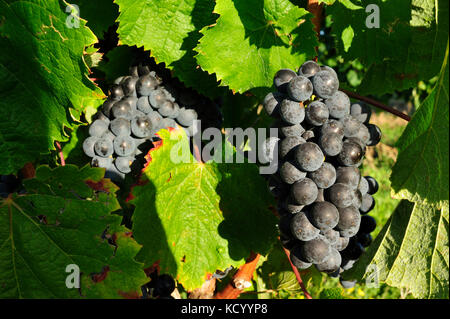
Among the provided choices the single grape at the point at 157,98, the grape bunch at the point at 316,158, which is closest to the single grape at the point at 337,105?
the grape bunch at the point at 316,158

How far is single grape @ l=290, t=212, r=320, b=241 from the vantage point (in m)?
1.05

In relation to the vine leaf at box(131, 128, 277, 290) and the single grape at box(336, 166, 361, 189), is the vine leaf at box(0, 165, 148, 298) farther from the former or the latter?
the single grape at box(336, 166, 361, 189)

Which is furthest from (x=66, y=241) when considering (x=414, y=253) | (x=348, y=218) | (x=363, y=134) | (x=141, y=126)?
(x=414, y=253)

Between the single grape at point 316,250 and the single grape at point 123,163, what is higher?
the single grape at point 123,163

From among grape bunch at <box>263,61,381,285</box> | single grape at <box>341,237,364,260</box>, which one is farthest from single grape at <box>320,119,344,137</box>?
single grape at <box>341,237,364,260</box>

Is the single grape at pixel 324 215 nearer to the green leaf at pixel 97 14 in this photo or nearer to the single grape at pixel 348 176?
the single grape at pixel 348 176

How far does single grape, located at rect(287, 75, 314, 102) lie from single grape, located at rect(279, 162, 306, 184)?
168 mm

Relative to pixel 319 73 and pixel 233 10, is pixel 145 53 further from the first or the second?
pixel 319 73

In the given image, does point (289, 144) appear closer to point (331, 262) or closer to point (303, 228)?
point (303, 228)

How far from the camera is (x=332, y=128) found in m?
1.04

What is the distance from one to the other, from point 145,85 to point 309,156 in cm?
63

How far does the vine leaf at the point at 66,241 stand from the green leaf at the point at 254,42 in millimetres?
463

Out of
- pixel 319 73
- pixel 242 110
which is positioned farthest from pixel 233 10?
pixel 242 110

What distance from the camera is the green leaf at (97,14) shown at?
4.49 ft
